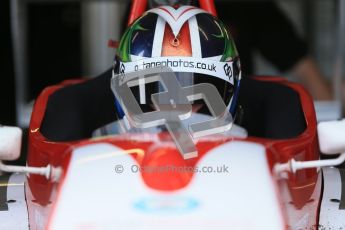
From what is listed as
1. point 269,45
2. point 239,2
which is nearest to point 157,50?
point 269,45

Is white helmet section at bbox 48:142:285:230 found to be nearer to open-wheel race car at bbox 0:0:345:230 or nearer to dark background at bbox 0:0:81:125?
open-wheel race car at bbox 0:0:345:230

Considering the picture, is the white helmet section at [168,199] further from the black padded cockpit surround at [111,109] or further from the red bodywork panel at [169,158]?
the black padded cockpit surround at [111,109]

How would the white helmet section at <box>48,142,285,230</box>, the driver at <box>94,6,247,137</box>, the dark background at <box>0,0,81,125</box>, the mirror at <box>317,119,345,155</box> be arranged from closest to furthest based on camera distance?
the white helmet section at <box>48,142,285,230</box> → the mirror at <box>317,119,345,155</box> → the driver at <box>94,6,247,137</box> → the dark background at <box>0,0,81,125</box>

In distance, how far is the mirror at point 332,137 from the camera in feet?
6.63

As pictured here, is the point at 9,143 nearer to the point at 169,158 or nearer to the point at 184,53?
the point at 169,158

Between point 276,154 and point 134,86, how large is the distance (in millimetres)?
469

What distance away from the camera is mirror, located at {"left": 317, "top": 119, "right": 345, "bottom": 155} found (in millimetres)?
2020

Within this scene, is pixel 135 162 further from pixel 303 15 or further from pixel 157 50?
pixel 303 15

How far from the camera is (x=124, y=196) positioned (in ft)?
5.80

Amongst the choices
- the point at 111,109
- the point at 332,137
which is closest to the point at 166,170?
the point at 332,137

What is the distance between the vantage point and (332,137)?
2.02 metres

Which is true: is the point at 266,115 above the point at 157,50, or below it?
below

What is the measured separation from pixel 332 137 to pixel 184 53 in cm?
51

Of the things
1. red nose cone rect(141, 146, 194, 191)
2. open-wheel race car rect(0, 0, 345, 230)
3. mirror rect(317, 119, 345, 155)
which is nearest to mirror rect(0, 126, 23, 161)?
open-wheel race car rect(0, 0, 345, 230)
